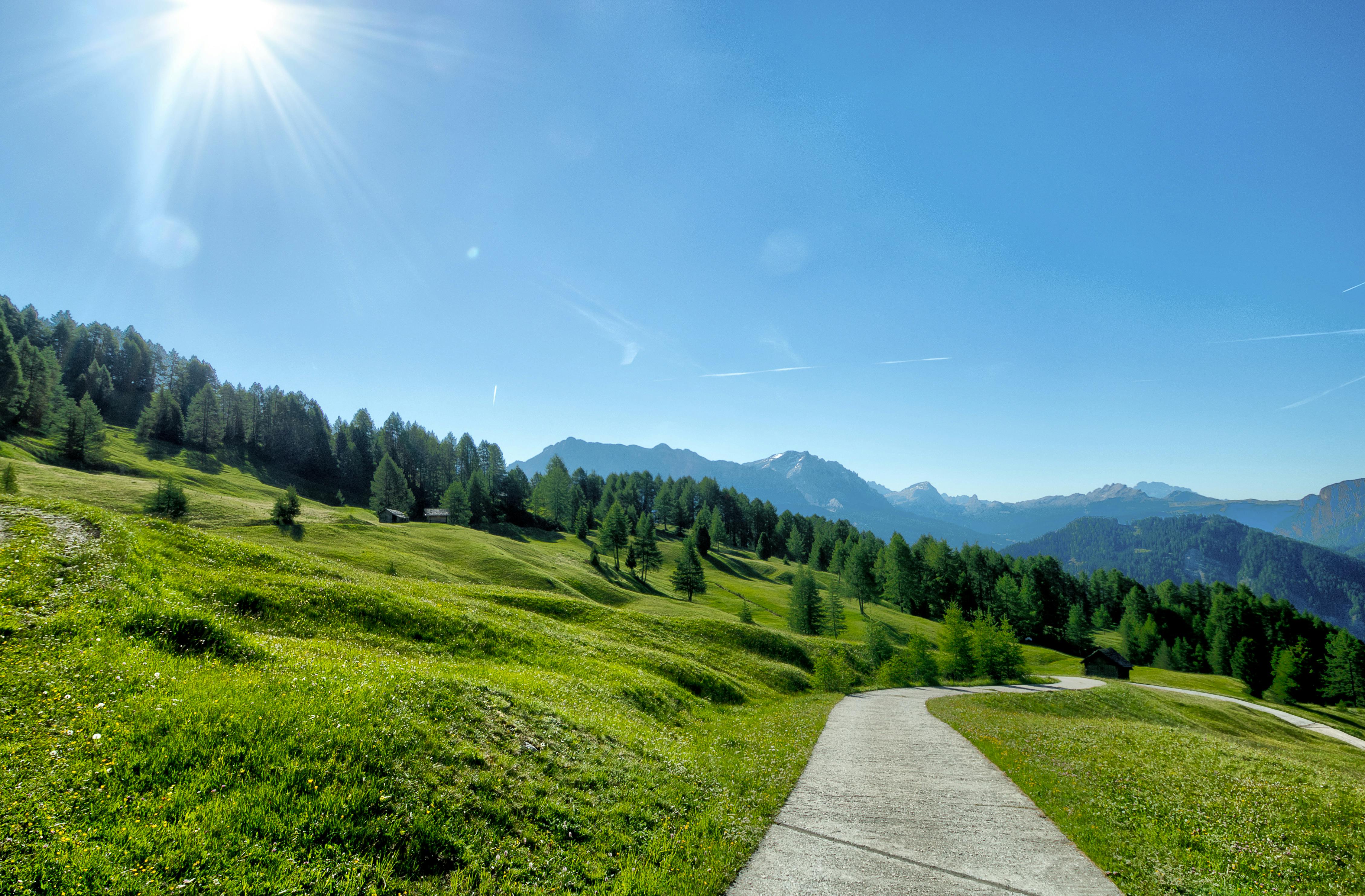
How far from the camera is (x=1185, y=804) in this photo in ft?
46.3

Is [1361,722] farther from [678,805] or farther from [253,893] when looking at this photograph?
[253,893]

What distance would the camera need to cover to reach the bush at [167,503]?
54.9 meters

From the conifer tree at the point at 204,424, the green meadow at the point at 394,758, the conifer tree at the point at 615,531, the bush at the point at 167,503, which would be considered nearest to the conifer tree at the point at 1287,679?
the green meadow at the point at 394,758

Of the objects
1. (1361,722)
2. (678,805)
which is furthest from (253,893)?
(1361,722)

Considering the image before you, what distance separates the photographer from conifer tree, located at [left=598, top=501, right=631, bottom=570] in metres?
98.2

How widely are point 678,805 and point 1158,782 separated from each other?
50.4ft

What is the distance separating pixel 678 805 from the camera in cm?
1251

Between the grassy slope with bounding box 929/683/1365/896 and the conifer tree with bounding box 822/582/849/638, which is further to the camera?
the conifer tree with bounding box 822/582/849/638

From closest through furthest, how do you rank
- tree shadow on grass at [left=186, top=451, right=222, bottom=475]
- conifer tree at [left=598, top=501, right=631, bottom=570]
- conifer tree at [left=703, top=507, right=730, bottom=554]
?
conifer tree at [left=598, top=501, right=631, bottom=570] < tree shadow on grass at [left=186, top=451, right=222, bottom=475] < conifer tree at [left=703, top=507, right=730, bottom=554]

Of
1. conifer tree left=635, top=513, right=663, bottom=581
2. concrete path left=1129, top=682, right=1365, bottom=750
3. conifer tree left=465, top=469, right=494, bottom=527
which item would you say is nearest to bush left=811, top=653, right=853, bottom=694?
concrete path left=1129, top=682, right=1365, bottom=750

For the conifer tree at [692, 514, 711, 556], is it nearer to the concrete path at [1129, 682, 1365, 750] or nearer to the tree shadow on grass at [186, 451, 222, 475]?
the concrete path at [1129, 682, 1365, 750]

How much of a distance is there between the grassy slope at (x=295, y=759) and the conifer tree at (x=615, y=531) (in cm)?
7637

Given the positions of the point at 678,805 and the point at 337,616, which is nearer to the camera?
the point at 678,805

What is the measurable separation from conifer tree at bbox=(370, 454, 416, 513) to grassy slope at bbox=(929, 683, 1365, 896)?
385 ft
